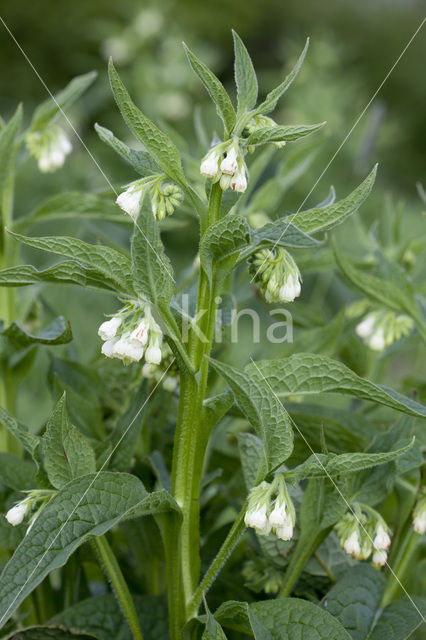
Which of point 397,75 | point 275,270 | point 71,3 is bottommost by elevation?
point 397,75

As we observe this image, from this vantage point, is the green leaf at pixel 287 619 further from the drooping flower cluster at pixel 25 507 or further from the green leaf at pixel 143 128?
the green leaf at pixel 143 128

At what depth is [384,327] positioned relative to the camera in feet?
4.34

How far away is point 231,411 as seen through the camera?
3.68 feet

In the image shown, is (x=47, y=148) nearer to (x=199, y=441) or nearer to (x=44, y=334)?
(x=44, y=334)

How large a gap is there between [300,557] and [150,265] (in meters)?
0.48

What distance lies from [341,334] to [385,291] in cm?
19

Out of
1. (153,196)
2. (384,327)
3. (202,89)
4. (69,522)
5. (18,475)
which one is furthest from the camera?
(202,89)

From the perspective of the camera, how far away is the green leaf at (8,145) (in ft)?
3.94

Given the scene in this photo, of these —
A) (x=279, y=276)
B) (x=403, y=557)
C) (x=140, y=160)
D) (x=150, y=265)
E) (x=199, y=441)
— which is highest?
(x=140, y=160)

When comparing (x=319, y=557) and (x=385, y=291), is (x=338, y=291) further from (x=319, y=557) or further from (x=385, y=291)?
(x=319, y=557)

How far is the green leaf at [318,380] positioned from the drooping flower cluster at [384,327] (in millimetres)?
410

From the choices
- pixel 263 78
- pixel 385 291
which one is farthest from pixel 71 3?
pixel 385 291

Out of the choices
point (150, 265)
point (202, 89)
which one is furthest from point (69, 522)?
point (202, 89)

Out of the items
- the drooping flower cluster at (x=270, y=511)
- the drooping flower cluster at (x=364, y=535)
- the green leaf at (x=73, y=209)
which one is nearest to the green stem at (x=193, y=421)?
the drooping flower cluster at (x=270, y=511)
